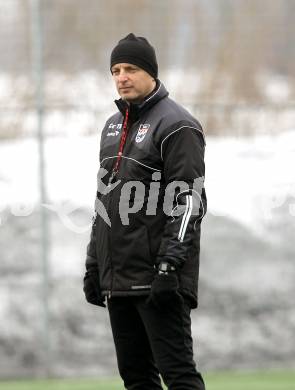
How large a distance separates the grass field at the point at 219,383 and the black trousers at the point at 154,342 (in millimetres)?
2352

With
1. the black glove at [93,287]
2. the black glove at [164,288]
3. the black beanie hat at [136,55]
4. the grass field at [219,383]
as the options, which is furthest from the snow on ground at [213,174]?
the black glove at [164,288]

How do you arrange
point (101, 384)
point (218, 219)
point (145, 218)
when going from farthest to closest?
point (218, 219), point (101, 384), point (145, 218)

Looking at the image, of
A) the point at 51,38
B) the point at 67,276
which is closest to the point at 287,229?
the point at 67,276

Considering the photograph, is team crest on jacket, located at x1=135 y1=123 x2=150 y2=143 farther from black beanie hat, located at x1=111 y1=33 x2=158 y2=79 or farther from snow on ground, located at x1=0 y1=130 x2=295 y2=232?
snow on ground, located at x1=0 y1=130 x2=295 y2=232

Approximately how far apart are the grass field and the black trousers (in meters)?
2.35

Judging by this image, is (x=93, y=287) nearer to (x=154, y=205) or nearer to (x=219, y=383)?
(x=154, y=205)

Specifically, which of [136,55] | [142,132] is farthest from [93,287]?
[136,55]

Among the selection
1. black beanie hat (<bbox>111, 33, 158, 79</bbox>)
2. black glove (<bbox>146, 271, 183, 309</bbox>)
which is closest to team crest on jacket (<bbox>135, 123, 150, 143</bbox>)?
black beanie hat (<bbox>111, 33, 158, 79</bbox>)

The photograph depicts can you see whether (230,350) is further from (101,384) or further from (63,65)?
(63,65)

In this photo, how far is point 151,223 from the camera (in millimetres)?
4641

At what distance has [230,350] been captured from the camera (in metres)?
8.00

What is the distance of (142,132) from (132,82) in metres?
0.24

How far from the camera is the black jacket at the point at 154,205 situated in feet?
15.1

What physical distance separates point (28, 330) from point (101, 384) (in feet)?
2.45
